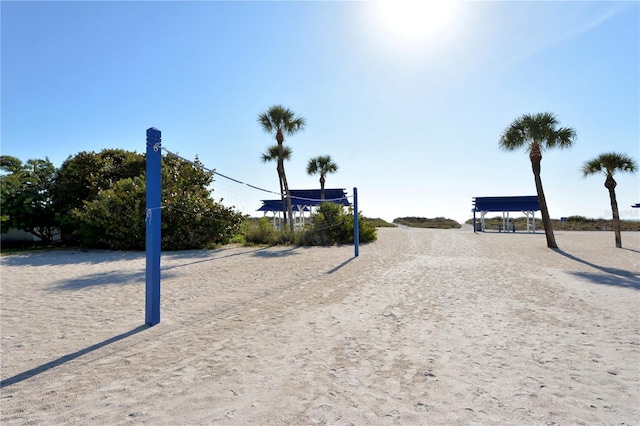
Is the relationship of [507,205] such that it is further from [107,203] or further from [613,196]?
[107,203]

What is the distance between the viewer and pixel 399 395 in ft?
7.88

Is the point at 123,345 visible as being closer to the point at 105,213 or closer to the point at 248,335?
the point at 248,335

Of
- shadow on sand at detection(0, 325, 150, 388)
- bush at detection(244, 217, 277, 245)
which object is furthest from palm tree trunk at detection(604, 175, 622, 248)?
shadow on sand at detection(0, 325, 150, 388)

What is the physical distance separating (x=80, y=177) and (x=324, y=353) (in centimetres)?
1751

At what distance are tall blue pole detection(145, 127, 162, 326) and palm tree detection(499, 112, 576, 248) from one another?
15.4 m

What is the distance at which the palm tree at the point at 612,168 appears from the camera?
14.8 m

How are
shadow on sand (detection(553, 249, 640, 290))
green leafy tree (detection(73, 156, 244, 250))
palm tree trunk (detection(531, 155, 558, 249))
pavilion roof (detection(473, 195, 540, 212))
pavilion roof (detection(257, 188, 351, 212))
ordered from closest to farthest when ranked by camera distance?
shadow on sand (detection(553, 249, 640, 290)), green leafy tree (detection(73, 156, 244, 250)), palm tree trunk (detection(531, 155, 558, 249)), pavilion roof (detection(257, 188, 351, 212)), pavilion roof (detection(473, 195, 540, 212))

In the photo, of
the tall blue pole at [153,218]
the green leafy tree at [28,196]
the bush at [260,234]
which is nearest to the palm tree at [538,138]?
the bush at [260,234]

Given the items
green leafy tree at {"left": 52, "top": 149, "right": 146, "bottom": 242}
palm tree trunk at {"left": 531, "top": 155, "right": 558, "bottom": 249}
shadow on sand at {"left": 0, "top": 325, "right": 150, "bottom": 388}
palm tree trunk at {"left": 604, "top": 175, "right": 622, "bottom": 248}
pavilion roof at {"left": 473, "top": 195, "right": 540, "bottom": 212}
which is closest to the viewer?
shadow on sand at {"left": 0, "top": 325, "right": 150, "bottom": 388}

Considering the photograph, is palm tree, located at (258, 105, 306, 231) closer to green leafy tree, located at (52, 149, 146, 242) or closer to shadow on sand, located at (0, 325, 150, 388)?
green leafy tree, located at (52, 149, 146, 242)

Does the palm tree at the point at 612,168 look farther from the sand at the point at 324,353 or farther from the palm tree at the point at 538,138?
the sand at the point at 324,353

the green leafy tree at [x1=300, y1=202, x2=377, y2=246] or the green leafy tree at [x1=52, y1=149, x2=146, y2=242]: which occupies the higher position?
the green leafy tree at [x1=52, y1=149, x2=146, y2=242]

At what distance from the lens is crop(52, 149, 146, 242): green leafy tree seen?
15891 mm

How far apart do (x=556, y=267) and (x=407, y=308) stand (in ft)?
20.9
